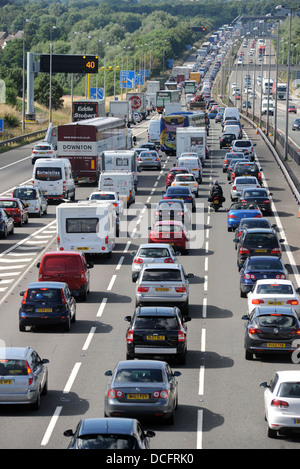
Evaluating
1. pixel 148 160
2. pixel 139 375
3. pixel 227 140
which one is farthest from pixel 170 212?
pixel 227 140

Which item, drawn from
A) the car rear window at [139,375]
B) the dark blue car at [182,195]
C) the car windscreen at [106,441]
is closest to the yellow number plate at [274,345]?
the car rear window at [139,375]

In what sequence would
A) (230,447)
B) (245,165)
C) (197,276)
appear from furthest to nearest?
(245,165), (197,276), (230,447)

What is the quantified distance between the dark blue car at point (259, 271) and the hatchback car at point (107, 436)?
18.5 m

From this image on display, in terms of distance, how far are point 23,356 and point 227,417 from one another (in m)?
4.32

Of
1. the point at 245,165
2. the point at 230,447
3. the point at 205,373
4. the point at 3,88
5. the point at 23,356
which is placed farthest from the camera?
the point at 3,88

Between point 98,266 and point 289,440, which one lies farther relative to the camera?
point 98,266

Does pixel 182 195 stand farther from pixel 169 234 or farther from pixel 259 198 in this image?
pixel 169 234

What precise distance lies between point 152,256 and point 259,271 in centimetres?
404

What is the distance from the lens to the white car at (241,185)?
204 ft

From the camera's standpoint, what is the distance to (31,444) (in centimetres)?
2159

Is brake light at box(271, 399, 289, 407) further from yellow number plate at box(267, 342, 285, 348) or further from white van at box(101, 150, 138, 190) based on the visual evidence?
white van at box(101, 150, 138, 190)

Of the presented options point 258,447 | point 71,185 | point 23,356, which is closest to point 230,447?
point 258,447

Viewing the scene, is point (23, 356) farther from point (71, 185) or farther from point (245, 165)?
point (245, 165)

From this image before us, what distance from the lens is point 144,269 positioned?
34406 mm
